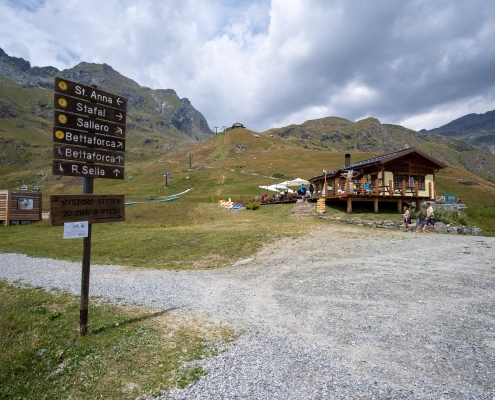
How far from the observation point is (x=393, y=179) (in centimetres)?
3366

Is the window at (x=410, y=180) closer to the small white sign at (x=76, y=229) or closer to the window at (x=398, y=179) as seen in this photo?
the window at (x=398, y=179)

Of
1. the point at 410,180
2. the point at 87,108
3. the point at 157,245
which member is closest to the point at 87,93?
the point at 87,108

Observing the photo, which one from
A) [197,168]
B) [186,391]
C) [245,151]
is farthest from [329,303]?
[245,151]

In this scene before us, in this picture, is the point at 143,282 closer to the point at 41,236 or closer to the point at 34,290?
the point at 34,290

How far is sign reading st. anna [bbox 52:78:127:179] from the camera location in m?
6.29

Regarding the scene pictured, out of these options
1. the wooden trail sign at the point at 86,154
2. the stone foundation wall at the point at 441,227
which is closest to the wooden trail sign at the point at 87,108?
the wooden trail sign at the point at 86,154

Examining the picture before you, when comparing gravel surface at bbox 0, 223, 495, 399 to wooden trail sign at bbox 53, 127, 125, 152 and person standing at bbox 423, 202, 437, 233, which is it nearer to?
wooden trail sign at bbox 53, 127, 125, 152

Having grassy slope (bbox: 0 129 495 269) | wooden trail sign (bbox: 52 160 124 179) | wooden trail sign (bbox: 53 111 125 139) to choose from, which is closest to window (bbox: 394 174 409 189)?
grassy slope (bbox: 0 129 495 269)

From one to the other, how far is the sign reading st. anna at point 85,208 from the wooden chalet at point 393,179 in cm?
2515

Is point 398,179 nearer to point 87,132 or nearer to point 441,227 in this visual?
point 441,227

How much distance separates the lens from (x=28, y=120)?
198 m

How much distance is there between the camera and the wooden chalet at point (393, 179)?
30031 millimetres

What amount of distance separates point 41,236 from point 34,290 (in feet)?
50.6

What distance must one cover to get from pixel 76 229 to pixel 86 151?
5.73 ft
